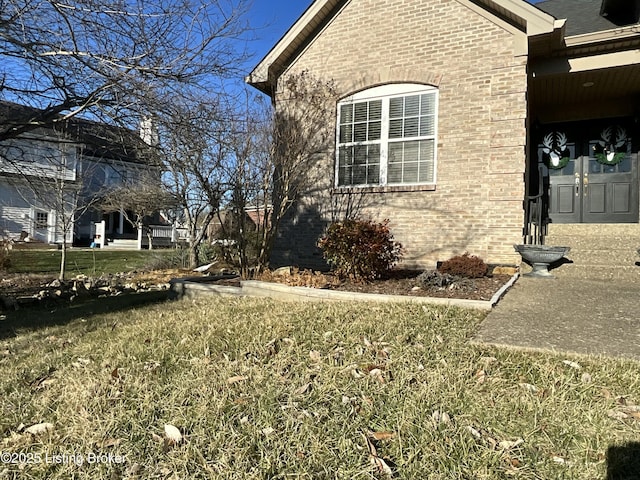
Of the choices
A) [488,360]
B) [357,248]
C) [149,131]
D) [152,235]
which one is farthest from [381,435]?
[152,235]

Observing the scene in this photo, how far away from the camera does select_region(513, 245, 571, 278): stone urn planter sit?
705 centimetres

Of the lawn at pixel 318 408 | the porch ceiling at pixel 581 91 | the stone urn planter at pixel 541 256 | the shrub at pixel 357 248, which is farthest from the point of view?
the porch ceiling at pixel 581 91

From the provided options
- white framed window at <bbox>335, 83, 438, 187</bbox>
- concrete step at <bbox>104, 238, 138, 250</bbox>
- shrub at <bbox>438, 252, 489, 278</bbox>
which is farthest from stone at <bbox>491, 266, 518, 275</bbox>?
concrete step at <bbox>104, 238, 138, 250</bbox>

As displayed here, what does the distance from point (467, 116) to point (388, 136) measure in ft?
5.43

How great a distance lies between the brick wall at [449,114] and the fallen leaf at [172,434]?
21.8 ft

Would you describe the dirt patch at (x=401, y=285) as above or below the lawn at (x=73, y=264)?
above

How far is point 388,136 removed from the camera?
8.98m

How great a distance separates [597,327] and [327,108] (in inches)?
273

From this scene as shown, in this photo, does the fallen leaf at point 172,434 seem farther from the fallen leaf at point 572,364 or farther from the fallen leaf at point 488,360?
the fallen leaf at point 572,364

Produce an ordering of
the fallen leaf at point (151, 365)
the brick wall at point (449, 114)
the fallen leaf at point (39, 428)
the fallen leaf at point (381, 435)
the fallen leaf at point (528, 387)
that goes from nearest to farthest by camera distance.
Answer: the fallen leaf at point (381, 435)
the fallen leaf at point (39, 428)
the fallen leaf at point (528, 387)
the fallen leaf at point (151, 365)
the brick wall at point (449, 114)

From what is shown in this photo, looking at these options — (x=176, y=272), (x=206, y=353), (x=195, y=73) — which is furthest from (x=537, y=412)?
(x=176, y=272)

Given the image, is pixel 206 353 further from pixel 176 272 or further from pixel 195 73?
pixel 176 272

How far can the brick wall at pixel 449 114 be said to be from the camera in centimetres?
772

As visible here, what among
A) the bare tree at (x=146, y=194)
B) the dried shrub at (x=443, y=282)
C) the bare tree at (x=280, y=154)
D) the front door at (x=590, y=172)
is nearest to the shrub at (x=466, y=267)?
the dried shrub at (x=443, y=282)
